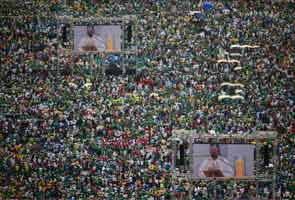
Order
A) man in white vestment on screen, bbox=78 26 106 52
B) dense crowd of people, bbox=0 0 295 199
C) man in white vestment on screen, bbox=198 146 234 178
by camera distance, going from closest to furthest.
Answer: man in white vestment on screen, bbox=198 146 234 178 < dense crowd of people, bbox=0 0 295 199 < man in white vestment on screen, bbox=78 26 106 52

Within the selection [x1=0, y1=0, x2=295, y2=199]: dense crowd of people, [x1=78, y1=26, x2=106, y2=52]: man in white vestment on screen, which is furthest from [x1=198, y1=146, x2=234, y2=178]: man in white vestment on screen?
[x1=78, y1=26, x2=106, y2=52]: man in white vestment on screen

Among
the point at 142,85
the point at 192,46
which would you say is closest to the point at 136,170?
the point at 142,85

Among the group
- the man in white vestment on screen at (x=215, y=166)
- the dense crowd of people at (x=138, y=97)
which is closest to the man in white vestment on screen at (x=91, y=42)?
the dense crowd of people at (x=138, y=97)

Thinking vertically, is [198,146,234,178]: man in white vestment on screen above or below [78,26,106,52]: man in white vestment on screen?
below

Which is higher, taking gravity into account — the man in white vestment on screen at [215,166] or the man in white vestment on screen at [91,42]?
the man in white vestment on screen at [91,42]

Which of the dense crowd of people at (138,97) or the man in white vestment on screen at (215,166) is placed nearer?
the man in white vestment on screen at (215,166)

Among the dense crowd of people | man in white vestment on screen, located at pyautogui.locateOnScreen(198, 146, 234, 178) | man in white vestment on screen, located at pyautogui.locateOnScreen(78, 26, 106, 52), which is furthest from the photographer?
man in white vestment on screen, located at pyautogui.locateOnScreen(78, 26, 106, 52)

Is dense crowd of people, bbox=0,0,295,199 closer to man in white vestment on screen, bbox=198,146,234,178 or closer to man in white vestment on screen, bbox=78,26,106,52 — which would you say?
man in white vestment on screen, bbox=78,26,106,52

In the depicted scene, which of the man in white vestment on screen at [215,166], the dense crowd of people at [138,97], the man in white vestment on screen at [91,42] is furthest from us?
the man in white vestment on screen at [91,42]

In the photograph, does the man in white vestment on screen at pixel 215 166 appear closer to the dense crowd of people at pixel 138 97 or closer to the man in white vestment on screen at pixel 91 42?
the dense crowd of people at pixel 138 97
